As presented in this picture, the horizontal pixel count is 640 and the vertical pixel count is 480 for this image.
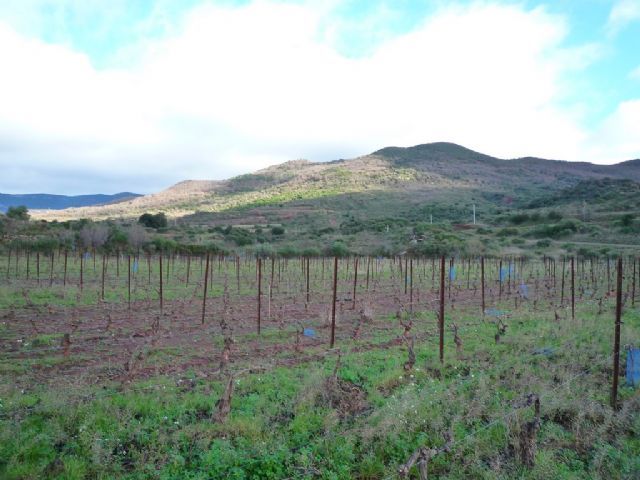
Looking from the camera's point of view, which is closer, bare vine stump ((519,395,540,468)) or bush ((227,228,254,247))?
bare vine stump ((519,395,540,468))

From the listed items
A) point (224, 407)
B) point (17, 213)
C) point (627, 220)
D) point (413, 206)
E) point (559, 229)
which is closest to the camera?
point (224, 407)

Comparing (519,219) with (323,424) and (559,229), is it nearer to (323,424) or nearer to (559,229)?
(559,229)

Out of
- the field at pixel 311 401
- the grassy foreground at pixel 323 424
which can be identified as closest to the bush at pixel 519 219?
the field at pixel 311 401

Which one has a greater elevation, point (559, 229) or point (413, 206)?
point (413, 206)

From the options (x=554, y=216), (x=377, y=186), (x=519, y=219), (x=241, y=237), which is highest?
(x=377, y=186)

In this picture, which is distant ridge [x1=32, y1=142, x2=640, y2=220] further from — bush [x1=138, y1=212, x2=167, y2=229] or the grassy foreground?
the grassy foreground

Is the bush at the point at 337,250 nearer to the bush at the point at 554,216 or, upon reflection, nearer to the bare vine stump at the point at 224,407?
the bush at the point at 554,216

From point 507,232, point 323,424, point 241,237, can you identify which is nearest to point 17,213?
point 241,237

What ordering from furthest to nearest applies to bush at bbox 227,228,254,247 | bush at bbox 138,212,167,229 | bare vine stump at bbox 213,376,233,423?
bush at bbox 138,212,167,229, bush at bbox 227,228,254,247, bare vine stump at bbox 213,376,233,423

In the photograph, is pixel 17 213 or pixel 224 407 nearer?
pixel 224 407

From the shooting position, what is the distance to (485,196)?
84.9 meters

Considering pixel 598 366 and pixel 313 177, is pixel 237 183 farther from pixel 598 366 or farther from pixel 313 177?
pixel 598 366

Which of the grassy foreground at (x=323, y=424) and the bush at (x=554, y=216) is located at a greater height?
the bush at (x=554, y=216)

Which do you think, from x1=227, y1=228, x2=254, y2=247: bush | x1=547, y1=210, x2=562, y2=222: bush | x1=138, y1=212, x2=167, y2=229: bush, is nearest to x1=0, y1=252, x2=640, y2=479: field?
x1=227, y1=228, x2=254, y2=247: bush
